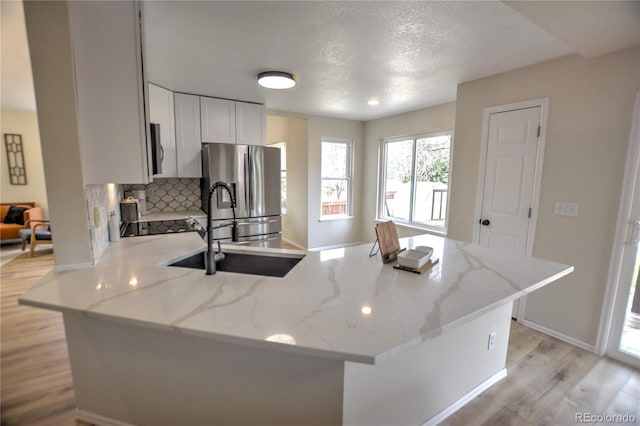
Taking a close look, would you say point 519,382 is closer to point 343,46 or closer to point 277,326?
point 277,326

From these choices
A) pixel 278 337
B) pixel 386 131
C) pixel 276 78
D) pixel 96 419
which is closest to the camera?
pixel 278 337

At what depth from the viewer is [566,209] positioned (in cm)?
241

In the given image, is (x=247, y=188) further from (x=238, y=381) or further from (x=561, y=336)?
(x=561, y=336)

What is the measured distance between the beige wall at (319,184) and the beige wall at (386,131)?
121 mm

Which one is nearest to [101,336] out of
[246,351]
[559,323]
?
[246,351]

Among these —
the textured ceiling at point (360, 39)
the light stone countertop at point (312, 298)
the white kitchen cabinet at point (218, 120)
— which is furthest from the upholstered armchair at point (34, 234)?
the light stone countertop at point (312, 298)

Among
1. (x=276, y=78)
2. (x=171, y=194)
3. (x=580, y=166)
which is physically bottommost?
(x=171, y=194)

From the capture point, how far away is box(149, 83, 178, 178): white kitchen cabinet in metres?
3.21

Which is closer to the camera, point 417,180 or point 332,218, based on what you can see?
point 417,180

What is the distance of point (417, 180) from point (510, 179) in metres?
1.86

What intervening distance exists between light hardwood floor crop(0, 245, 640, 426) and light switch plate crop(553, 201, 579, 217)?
109cm

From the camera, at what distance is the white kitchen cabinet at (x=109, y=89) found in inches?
57.4

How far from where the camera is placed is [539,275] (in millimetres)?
1496

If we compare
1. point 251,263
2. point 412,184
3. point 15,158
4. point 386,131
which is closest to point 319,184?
point 386,131
